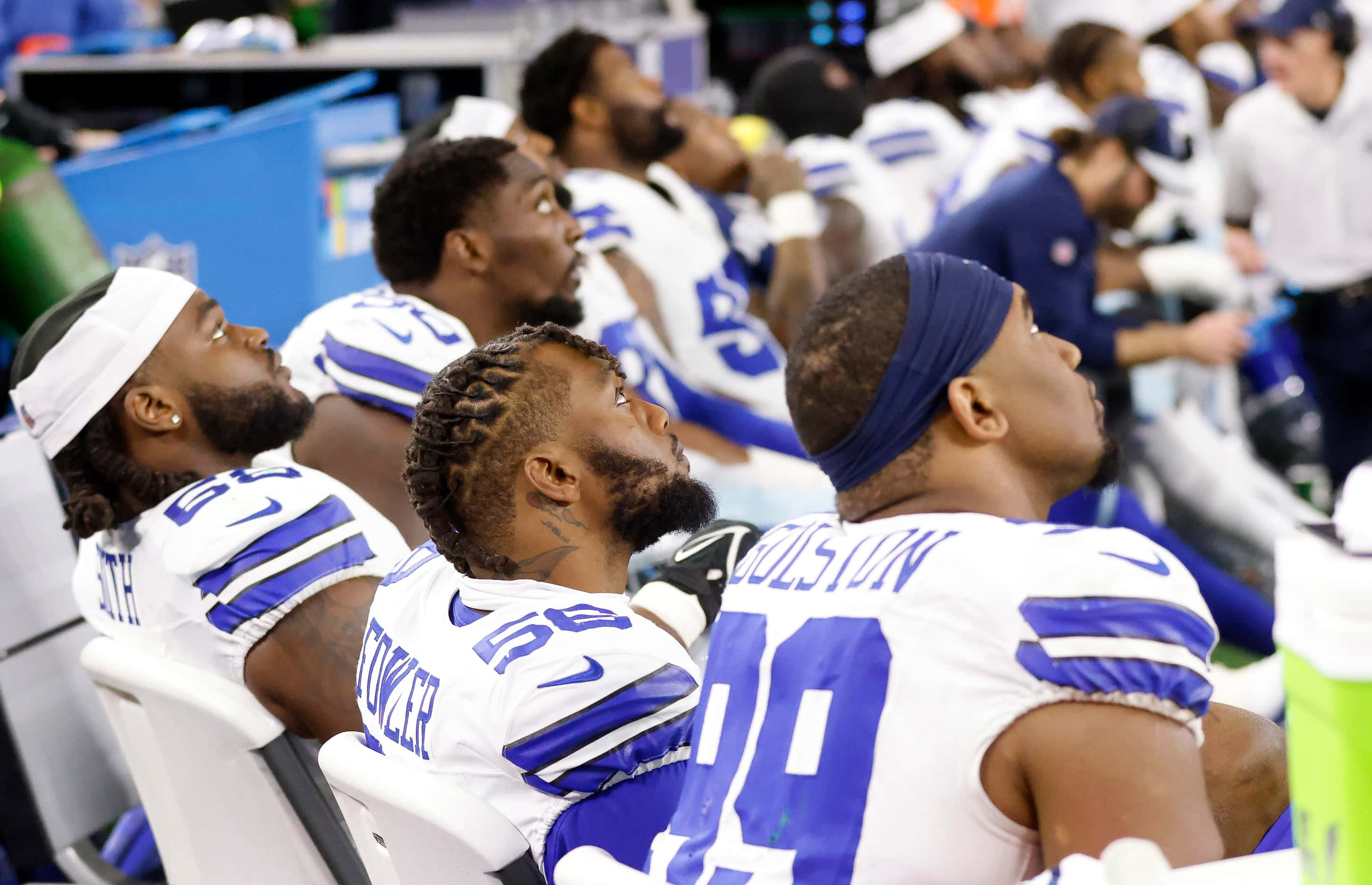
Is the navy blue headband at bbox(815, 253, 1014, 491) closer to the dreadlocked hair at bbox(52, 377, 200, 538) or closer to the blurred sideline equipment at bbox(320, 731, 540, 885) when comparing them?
the blurred sideline equipment at bbox(320, 731, 540, 885)

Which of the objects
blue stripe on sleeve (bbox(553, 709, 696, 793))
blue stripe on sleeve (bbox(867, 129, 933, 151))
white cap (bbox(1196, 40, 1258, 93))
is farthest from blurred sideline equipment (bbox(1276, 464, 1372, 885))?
white cap (bbox(1196, 40, 1258, 93))

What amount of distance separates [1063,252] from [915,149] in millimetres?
2156

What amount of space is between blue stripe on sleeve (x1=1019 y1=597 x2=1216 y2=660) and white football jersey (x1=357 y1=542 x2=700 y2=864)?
46 centimetres

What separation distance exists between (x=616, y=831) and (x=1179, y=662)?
1.86 ft

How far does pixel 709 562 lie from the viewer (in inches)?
Result: 75.9

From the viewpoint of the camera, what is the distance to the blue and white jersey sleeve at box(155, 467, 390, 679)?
188 cm

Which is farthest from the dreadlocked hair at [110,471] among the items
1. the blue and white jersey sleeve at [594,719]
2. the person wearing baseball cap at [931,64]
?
the person wearing baseball cap at [931,64]

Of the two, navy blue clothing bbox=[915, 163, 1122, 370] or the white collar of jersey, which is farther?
navy blue clothing bbox=[915, 163, 1122, 370]

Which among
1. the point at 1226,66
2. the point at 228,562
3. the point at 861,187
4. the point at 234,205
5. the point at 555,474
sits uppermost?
the point at 555,474

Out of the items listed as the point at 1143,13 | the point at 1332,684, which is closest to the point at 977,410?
the point at 1332,684

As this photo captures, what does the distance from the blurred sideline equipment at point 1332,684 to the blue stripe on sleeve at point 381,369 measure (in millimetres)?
1663

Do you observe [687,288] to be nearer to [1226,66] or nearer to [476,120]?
[476,120]

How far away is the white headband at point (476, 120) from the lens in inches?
140

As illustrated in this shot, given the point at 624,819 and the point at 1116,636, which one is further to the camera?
the point at 624,819
